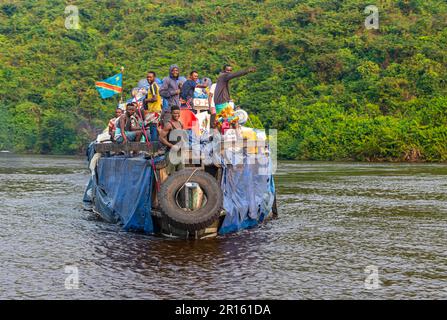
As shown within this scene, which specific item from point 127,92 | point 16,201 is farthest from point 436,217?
point 127,92

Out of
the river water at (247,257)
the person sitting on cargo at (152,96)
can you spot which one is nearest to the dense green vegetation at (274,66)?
the river water at (247,257)

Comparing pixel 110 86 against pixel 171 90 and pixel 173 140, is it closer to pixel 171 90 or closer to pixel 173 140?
pixel 171 90

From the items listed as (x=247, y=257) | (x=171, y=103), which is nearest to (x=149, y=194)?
(x=247, y=257)

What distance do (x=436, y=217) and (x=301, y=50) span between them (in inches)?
1827

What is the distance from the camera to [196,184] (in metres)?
11.5

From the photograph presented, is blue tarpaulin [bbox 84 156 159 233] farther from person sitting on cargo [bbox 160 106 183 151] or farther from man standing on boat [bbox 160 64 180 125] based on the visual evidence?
man standing on boat [bbox 160 64 180 125]

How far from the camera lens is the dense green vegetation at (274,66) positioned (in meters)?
47.8

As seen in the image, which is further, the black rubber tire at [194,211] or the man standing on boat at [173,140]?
the man standing on boat at [173,140]

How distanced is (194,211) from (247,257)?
4.16 feet

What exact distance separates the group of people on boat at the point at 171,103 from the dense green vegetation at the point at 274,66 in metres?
30.4

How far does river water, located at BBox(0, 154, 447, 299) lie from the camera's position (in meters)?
8.77

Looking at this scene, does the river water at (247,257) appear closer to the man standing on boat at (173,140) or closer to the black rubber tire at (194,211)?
the black rubber tire at (194,211)

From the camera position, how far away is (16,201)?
19.0 meters
